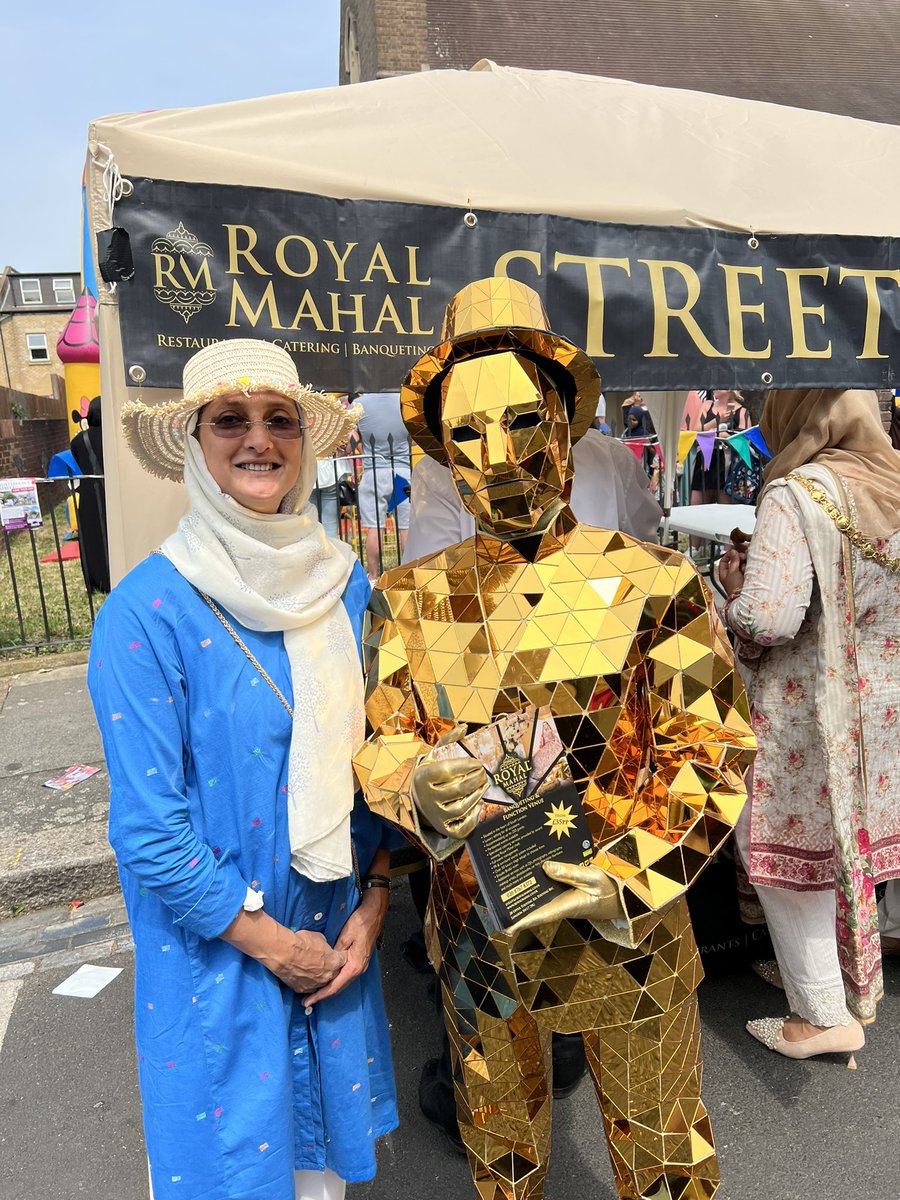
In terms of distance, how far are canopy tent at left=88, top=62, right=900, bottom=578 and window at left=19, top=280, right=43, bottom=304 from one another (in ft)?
178

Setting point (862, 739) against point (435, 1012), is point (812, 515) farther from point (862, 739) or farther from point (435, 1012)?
point (435, 1012)

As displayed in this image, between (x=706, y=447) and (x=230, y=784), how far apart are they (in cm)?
829

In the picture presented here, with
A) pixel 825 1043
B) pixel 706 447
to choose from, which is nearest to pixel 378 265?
pixel 825 1043

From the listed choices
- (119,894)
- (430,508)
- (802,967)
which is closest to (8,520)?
(119,894)

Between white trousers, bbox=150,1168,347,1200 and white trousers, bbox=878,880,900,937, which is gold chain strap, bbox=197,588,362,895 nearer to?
white trousers, bbox=150,1168,347,1200

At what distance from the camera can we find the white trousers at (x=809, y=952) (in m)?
2.49

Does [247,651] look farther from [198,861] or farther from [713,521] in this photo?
[713,521]

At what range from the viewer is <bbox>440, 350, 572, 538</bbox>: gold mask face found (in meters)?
1.41

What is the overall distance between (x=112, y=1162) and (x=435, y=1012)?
1.10 metres

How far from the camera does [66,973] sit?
3.15 metres

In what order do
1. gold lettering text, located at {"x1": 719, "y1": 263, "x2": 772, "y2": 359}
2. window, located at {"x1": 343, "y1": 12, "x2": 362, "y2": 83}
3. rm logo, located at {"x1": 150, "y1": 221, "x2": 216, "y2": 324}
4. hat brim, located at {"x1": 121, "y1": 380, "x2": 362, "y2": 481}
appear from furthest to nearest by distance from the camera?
1. window, located at {"x1": 343, "y1": 12, "x2": 362, "y2": 83}
2. gold lettering text, located at {"x1": 719, "y1": 263, "x2": 772, "y2": 359}
3. rm logo, located at {"x1": 150, "y1": 221, "x2": 216, "y2": 324}
4. hat brim, located at {"x1": 121, "y1": 380, "x2": 362, "y2": 481}

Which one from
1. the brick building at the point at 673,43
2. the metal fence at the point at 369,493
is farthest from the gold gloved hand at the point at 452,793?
the brick building at the point at 673,43

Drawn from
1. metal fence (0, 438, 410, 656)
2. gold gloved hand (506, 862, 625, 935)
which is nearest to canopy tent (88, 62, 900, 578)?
gold gloved hand (506, 862, 625, 935)

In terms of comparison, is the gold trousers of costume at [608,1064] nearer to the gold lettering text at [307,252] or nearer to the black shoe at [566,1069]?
the black shoe at [566,1069]
